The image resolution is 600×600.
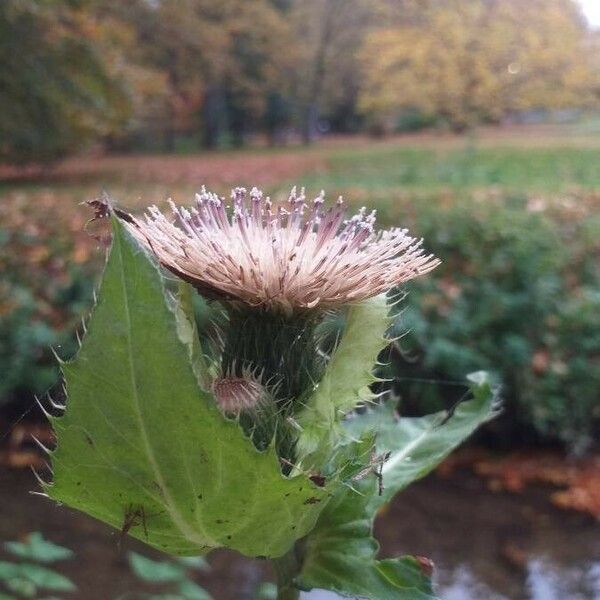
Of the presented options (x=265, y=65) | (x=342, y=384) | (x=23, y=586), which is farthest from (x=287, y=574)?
(x=265, y=65)

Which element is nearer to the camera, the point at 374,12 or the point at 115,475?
the point at 115,475

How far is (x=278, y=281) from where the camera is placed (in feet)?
2.36

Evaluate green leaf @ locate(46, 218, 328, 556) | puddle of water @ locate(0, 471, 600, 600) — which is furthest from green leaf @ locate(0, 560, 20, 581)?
puddle of water @ locate(0, 471, 600, 600)

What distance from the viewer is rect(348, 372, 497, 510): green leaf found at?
3.01 feet

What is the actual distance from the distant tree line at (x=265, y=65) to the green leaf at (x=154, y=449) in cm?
885

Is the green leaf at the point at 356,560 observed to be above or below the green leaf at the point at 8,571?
above

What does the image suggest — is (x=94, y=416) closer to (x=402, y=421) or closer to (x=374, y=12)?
(x=402, y=421)

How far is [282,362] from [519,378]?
4188 millimetres

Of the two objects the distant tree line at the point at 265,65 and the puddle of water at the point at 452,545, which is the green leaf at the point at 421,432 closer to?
the puddle of water at the point at 452,545

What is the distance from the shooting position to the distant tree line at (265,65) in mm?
11109

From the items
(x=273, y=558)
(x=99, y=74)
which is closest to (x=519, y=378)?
(x=273, y=558)

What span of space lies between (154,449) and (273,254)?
20cm

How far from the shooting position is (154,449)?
0.61m

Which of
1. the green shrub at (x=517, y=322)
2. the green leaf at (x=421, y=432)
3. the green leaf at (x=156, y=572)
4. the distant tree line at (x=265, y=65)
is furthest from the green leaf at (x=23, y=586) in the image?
the distant tree line at (x=265, y=65)
